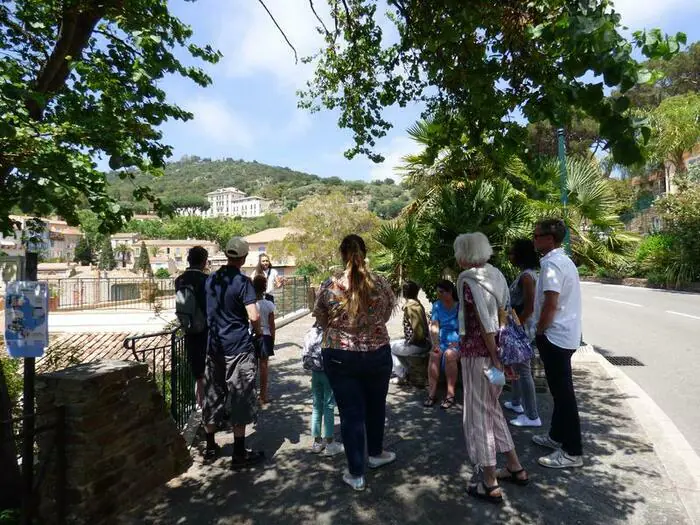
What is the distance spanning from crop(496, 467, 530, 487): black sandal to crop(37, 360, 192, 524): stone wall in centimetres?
254

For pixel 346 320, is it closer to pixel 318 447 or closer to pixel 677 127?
pixel 318 447

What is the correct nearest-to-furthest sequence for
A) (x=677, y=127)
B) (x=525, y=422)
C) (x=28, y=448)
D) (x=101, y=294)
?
1. (x=28, y=448)
2. (x=525, y=422)
3. (x=677, y=127)
4. (x=101, y=294)

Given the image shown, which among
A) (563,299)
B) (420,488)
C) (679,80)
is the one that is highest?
(679,80)

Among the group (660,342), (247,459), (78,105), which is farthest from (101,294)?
(660,342)

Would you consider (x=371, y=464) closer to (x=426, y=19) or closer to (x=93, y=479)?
(x=93, y=479)

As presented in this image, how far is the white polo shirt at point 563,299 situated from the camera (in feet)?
11.6

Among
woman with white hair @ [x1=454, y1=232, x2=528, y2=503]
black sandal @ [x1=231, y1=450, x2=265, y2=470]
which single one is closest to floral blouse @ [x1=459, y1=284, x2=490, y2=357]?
woman with white hair @ [x1=454, y1=232, x2=528, y2=503]

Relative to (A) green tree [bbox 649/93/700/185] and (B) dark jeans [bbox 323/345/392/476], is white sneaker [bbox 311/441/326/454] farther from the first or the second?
(A) green tree [bbox 649/93/700/185]

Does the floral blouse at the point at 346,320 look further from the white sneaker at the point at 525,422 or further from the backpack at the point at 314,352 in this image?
the white sneaker at the point at 525,422

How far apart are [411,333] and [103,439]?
3.65 metres

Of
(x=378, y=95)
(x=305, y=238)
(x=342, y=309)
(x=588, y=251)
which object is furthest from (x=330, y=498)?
(x=305, y=238)

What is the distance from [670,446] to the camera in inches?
156

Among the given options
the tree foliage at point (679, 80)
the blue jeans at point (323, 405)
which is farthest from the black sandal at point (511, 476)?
the tree foliage at point (679, 80)

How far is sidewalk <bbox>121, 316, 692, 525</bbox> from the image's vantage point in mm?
3010
